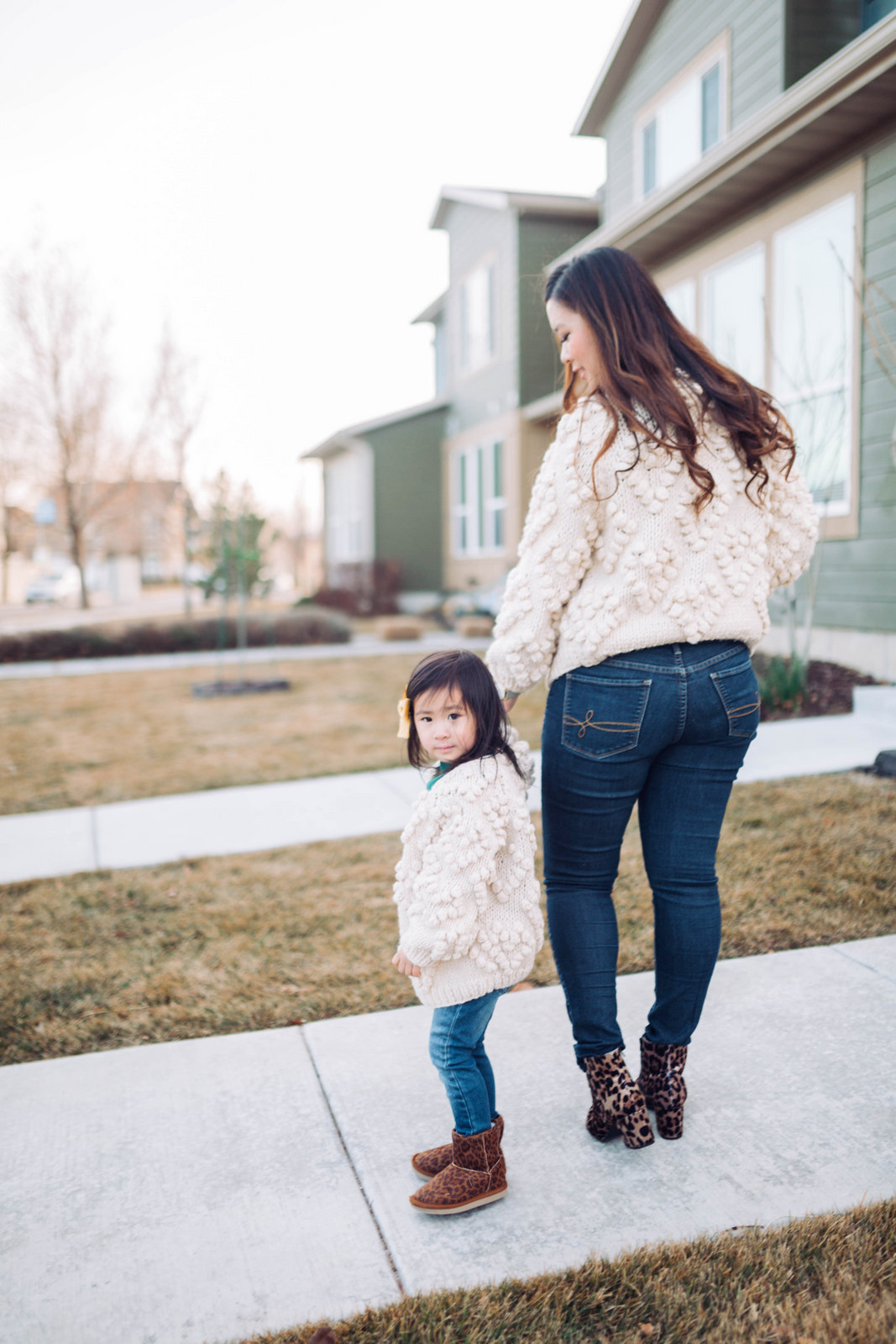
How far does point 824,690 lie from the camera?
7.27 m

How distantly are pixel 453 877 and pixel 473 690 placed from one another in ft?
1.24

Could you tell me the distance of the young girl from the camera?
195 centimetres

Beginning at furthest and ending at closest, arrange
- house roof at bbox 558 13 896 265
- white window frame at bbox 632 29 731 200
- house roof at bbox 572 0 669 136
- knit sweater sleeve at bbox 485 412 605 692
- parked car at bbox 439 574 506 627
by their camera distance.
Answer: parked car at bbox 439 574 506 627
house roof at bbox 572 0 669 136
white window frame at bbox 632 29 731 200
house roof at bbox 558 13 896 265
knit sweater sleeve at bbox 485 412 605 692

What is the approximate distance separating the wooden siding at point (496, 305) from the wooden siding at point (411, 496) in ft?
2.57

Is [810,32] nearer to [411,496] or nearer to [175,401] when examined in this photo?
[411,496]

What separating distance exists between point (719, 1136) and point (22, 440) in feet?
76.9

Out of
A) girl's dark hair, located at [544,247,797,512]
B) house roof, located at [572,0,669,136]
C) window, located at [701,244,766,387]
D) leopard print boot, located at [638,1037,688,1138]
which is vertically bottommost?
leopard print boot, located at [638,1037,688,1138]

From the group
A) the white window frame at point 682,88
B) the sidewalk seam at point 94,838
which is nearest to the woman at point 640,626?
the sidewalk seam at point 94,838

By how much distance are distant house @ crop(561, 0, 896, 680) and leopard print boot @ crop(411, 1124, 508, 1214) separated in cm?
551

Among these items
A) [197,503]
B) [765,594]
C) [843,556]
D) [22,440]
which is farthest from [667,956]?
[22,440]

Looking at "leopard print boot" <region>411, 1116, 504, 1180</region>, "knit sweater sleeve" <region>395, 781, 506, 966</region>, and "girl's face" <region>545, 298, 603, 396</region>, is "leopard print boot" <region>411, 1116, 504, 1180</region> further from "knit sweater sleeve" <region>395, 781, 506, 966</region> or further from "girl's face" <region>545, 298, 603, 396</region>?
"girl's face" <region>545, 298, 603, 396</region>

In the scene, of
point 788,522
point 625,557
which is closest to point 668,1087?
point 625,557

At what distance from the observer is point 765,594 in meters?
2.18

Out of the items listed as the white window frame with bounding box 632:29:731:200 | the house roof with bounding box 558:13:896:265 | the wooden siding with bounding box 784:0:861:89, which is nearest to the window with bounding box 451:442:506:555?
the white window frame with bounding box 632:29:731:200
